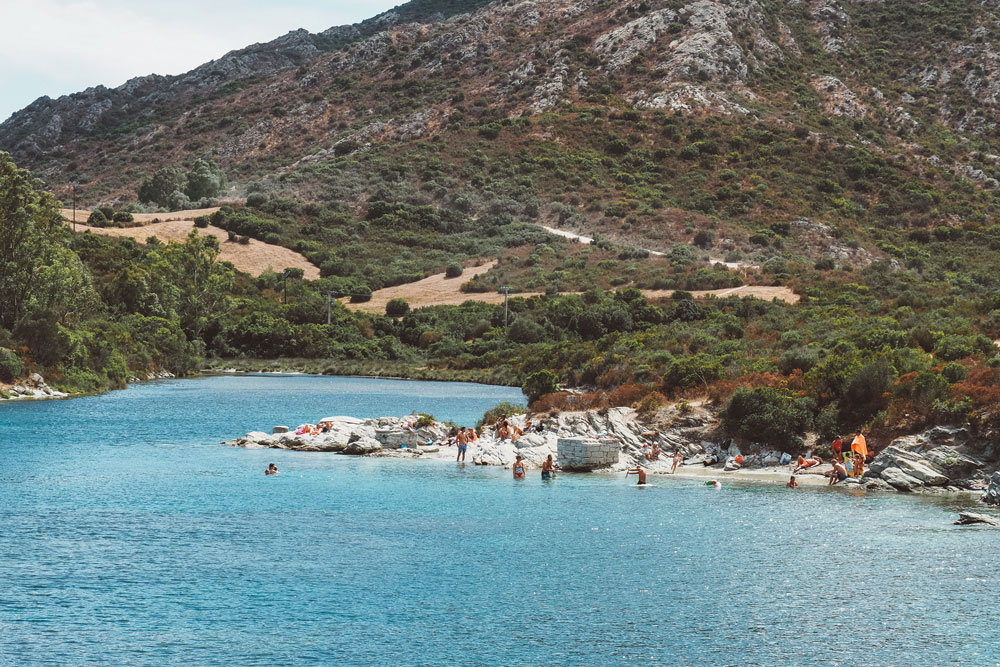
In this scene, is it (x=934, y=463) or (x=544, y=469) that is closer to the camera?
(x=934, y=463)

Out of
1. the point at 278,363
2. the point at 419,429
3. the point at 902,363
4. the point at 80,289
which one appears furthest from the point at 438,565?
the point at 278,363

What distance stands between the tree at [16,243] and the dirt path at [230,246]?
2649 inches

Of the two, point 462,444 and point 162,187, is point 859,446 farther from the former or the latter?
point 162,187

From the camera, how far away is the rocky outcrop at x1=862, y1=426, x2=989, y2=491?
4359 centimetres

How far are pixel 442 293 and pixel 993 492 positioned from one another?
114 meters

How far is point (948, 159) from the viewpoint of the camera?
18700cm

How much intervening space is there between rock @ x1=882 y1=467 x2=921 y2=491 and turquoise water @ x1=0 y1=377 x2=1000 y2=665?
2.05 metres

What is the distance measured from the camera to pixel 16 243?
281ft

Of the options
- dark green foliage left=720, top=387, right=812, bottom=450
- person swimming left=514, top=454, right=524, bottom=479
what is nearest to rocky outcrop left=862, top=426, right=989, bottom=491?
dark green foliage left=720, top=387, right=812, bottom=450

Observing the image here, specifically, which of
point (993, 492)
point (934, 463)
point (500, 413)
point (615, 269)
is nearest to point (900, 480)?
point (934, 463)

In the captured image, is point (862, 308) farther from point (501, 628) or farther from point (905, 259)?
point (501, 628)

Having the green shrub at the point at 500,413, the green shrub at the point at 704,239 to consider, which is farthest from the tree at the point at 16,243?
the green shrub at the point at 704,239

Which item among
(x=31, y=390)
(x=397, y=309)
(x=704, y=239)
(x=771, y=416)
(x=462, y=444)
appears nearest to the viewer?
(x=771, y=416)

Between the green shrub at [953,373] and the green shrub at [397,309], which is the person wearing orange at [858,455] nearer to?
the green shrub at [953,373]
